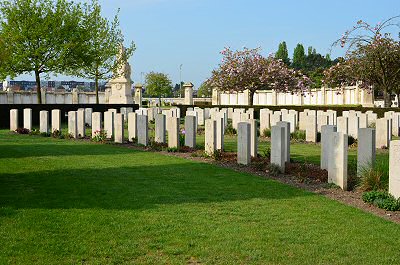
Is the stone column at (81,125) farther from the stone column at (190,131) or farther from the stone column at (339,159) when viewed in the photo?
the stone column at (339,159)

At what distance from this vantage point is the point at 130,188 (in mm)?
8789

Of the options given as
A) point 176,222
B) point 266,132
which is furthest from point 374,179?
point 266,132

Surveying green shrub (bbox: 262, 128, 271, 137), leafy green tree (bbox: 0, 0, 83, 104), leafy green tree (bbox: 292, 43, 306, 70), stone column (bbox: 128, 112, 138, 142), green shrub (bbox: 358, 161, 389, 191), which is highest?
leafy green tree (bbox: 292, 43, 306, 70)

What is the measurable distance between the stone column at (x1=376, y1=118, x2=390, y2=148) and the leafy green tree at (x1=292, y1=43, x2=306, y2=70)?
87.2m

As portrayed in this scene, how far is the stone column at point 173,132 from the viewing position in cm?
1441

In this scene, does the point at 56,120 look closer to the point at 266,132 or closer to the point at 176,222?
the point at 266,132

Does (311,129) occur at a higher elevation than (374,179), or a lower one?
higher

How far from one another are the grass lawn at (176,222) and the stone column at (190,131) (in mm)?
4069

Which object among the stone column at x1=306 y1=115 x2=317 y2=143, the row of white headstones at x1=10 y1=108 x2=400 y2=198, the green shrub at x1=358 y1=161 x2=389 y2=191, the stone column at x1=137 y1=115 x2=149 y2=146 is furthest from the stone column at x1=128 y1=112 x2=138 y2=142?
the green shrub at x1=358 y1=161 x2=389 y2=191

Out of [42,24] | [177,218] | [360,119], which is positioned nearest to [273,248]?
[177,218]

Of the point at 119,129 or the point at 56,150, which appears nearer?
the point at 56,150

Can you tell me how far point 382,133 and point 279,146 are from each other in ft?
19.6

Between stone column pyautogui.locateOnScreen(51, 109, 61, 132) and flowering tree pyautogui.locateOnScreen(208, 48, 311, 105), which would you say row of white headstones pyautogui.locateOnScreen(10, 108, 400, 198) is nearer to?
stone column pyautogui.locateOnScreen(51, 109, 61, 132)

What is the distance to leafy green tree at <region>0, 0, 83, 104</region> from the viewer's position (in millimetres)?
29672
